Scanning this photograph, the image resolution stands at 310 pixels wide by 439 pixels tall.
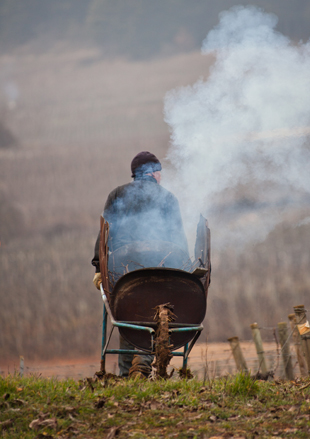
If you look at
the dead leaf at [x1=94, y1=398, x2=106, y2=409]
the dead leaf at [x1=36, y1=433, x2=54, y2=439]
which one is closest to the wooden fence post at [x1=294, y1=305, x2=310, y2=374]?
the dead leaf at [x1=94, y1=398, x2=106, y2=409]

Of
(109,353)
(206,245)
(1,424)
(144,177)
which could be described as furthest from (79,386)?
(144,177)

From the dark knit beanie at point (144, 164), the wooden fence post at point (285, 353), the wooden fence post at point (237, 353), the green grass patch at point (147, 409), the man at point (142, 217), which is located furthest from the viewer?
the wooden fence post at point (237, 353)

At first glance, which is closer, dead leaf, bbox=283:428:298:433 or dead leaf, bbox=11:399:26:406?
dead leaf, bbox=283:428:298:433

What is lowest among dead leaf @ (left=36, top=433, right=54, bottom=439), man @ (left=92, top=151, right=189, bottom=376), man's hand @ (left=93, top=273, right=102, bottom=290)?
dead leaf @ (left=36, top=433, right=54, bottom=439)

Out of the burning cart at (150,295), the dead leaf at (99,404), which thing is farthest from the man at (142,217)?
the dead leaf at (99,404)

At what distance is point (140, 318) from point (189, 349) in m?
1.14

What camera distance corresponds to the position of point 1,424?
3.09 m

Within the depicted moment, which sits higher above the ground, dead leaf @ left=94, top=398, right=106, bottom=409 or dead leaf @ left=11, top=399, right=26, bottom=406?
dead leaf @ left=11, top=399, right=26, bottom=406

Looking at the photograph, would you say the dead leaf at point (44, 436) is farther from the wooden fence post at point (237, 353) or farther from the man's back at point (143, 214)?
the wooden fence post at point (237, 353)

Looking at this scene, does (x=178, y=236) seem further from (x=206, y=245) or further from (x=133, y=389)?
(x=133, y=389)

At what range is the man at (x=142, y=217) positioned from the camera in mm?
5680

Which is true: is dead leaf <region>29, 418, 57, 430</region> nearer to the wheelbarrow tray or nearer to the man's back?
the wheelbarrow tray

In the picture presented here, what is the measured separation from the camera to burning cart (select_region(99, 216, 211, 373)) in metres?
4.79

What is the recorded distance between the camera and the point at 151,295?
4832mm
